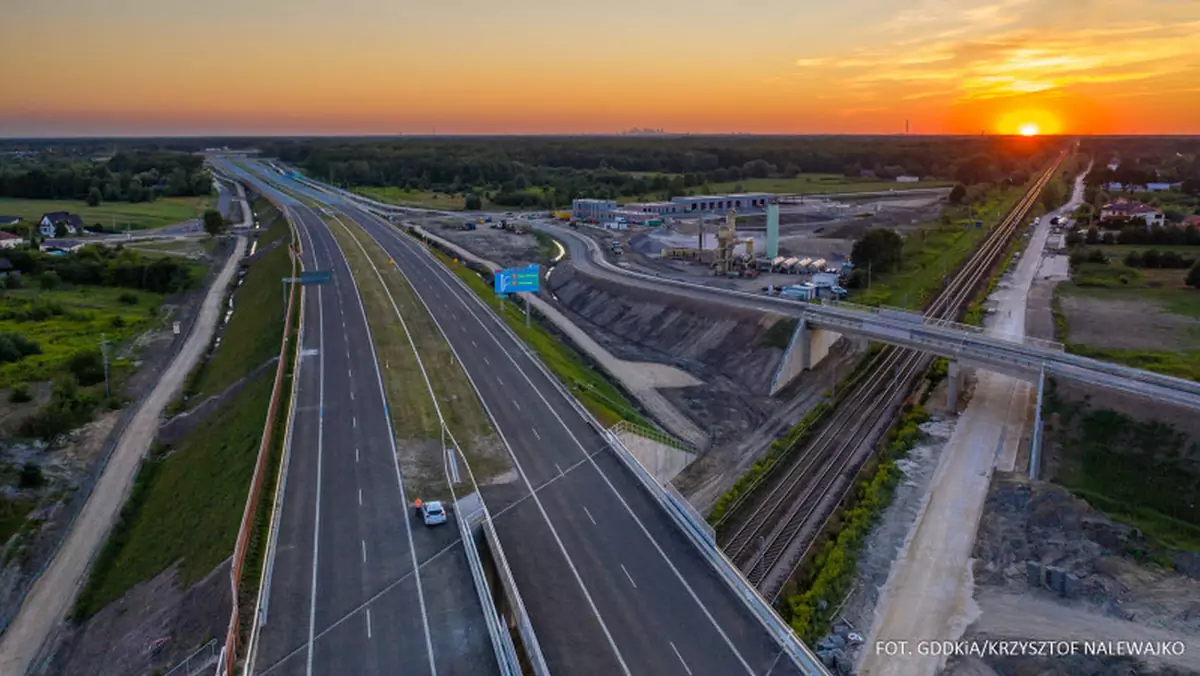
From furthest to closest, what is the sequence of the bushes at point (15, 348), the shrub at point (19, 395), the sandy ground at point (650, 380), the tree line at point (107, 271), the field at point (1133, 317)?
the tree line at point (107, 271), the bushes at point (15, 348), the shrub at point (19, 395), the field at point (1133, 317), the sandy ground at point (650, 380)

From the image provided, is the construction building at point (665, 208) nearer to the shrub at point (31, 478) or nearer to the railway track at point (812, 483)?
the railway track at point (812, 483)

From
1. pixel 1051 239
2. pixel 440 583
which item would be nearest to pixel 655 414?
pixel 440 583

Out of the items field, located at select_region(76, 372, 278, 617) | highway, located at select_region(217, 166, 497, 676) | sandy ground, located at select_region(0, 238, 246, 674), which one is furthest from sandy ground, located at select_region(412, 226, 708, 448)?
sandy ground, located at select_region(0, 238, 246, 674)

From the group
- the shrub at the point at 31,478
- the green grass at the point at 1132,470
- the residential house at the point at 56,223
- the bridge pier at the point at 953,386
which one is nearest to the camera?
the green grass at the point at 1132,470

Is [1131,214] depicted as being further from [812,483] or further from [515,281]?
[812,483]

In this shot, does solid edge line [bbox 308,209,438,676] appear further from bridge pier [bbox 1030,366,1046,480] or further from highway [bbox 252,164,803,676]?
bridge pier [bbox 1030,366,1046,480]

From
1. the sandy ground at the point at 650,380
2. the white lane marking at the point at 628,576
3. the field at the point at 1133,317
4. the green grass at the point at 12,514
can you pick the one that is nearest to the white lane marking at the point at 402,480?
the white lane marking at the point at 628,576

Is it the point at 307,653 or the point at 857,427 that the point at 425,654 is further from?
the point at 857,427
